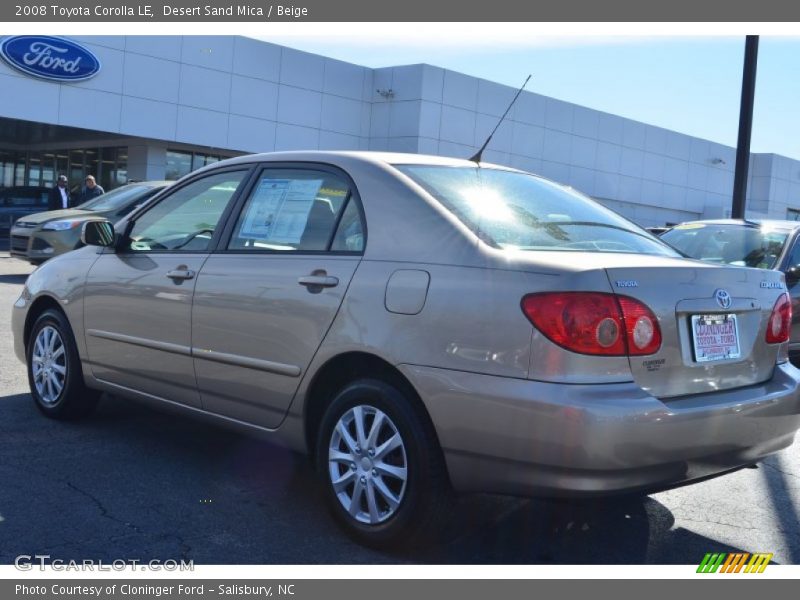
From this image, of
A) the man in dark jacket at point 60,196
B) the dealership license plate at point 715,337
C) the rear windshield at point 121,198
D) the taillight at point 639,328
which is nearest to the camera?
the taillight at point 639,328

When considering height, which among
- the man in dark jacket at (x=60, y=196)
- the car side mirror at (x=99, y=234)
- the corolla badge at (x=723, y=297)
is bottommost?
the corolla badge at (x=723, y=297)

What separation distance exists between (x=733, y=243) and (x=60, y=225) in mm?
9825

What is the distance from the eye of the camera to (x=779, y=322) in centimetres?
400

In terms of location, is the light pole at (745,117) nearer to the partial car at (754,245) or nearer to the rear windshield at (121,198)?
the partial car at (754,245)

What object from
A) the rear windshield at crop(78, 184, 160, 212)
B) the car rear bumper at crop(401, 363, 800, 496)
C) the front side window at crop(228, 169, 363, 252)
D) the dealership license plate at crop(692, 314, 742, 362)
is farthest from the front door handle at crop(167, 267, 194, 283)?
the rear windshield at crop(78, 184, 160, 212)

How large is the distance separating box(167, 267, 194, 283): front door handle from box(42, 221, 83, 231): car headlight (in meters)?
9.68

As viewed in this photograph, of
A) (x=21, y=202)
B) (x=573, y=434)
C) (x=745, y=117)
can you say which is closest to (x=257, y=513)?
(x=573, y=434)

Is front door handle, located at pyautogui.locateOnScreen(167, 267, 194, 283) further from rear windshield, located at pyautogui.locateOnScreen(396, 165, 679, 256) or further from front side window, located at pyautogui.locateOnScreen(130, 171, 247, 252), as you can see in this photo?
rear windshield, located at pyautogui.locateOnScreen(396, 165, 679, 256)

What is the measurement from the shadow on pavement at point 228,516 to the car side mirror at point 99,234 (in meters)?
1.13

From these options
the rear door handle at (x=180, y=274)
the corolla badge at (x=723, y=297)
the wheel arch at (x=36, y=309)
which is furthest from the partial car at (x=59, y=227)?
the corolla badge at (x=723, y=297)

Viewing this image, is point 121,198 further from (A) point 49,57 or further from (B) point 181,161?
(B) point 181,161

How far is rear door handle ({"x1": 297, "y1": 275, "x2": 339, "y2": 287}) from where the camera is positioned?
3.91 meters

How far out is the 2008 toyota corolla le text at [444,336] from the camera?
3.23m

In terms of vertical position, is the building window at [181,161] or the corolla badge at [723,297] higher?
the building window at [181,161]
